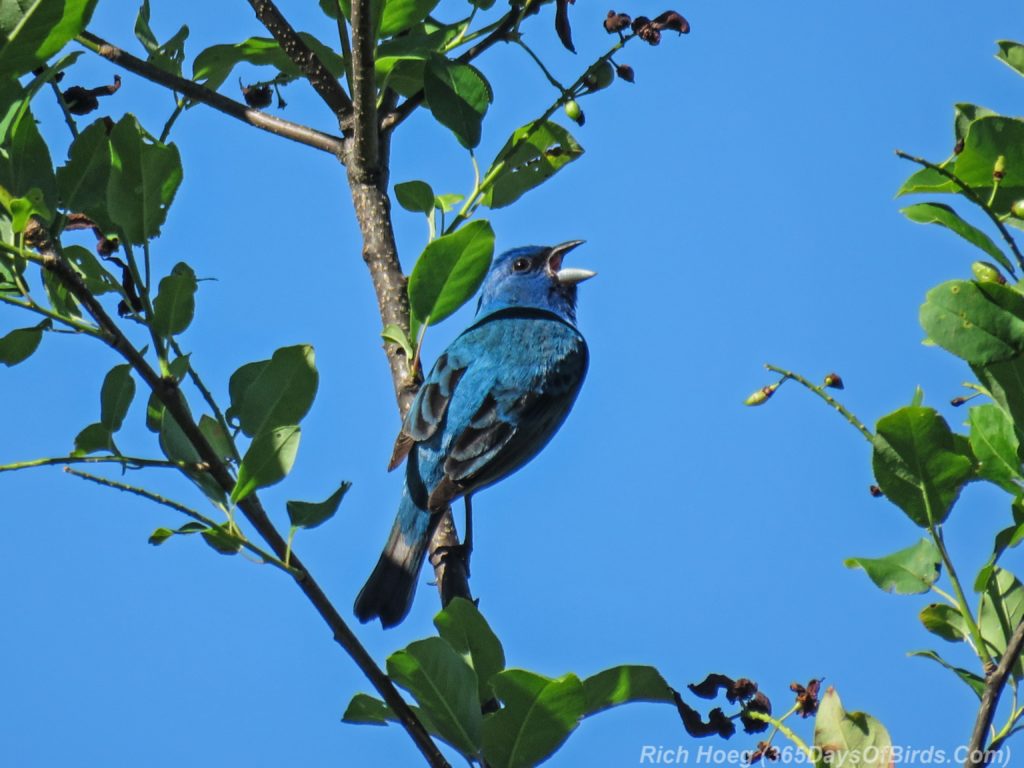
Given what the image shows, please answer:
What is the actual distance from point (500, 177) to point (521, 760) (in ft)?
6.19

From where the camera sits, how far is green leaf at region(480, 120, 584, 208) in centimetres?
363

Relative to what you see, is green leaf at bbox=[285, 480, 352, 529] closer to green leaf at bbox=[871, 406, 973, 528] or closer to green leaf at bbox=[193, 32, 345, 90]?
green leaf at bbox=[871, 406, 973, 528]

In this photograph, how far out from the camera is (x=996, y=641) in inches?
98.7

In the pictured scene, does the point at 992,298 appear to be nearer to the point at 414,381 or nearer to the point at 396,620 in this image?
the point at 414,381

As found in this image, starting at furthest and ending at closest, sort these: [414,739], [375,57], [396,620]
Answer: [396,620]
[375,57]
[414,739]

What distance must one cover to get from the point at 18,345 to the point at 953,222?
1.81 m

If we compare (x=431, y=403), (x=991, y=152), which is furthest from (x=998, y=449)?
(x=431, y=403)

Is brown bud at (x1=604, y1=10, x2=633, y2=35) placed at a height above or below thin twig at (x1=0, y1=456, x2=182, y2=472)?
above

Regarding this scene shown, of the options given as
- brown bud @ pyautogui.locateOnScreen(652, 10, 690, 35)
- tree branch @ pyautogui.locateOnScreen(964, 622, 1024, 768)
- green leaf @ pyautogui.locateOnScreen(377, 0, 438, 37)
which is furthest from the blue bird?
tree branch @ pyautogui.locateOnScreen(964, 622, 1024, 768)

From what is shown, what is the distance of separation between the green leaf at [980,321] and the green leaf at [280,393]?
1.16 meters

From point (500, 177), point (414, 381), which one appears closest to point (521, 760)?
point (414, 381)

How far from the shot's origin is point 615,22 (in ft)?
10.9

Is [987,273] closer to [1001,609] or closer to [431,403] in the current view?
[1001,609]

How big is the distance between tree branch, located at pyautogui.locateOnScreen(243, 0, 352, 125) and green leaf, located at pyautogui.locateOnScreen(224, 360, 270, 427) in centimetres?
120
